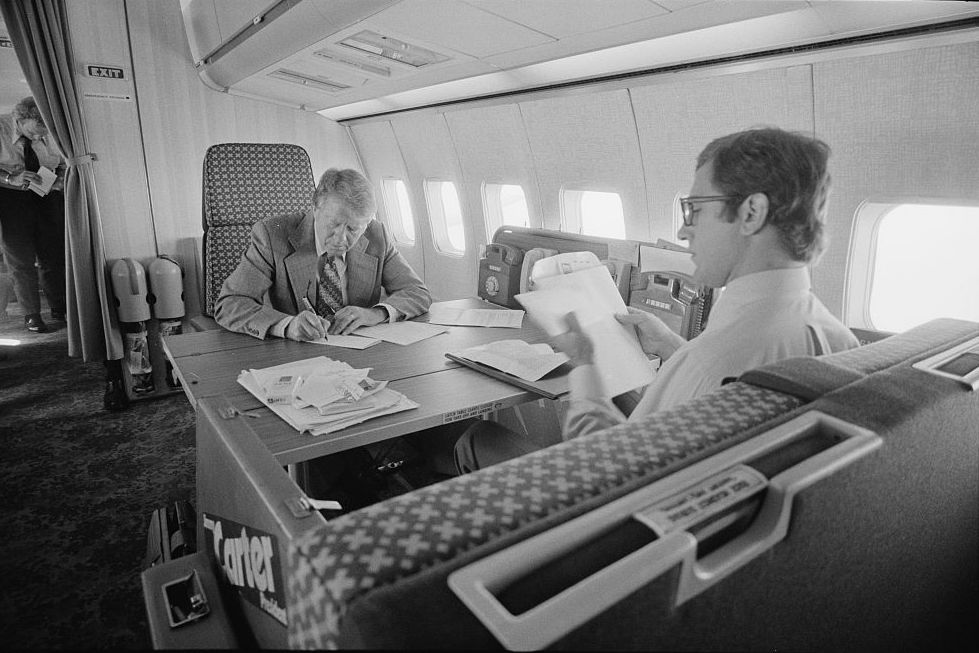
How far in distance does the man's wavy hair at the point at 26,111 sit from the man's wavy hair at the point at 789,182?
6767 mm

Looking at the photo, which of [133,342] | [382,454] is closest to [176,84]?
[133,342]

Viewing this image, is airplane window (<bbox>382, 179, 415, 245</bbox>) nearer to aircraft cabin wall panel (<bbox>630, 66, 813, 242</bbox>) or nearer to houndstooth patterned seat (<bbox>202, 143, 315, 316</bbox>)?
houndstooth patterned seat (<bbox>202, 143, 315, 316</bbox>)

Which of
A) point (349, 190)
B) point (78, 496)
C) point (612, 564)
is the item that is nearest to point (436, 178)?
point (349, 190)

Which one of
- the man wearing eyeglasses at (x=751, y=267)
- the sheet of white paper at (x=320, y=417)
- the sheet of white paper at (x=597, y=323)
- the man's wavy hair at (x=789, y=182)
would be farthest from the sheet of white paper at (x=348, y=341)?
the man's wavy hair at (x=789, y=182)

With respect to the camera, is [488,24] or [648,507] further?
[488,24]

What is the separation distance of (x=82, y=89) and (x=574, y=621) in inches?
236

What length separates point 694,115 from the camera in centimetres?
341

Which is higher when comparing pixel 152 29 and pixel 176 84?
pixel 152 29

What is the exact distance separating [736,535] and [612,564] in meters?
0.27

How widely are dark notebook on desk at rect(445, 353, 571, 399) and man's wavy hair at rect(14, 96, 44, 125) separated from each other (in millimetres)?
5941

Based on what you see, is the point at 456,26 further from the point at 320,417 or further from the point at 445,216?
the point at 445,216

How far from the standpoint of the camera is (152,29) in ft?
17.1

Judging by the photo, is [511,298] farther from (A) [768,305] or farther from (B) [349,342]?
(A) [768,305]

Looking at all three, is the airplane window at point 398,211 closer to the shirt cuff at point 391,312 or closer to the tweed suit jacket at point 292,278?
the tweed suit jacket at point 292,278
